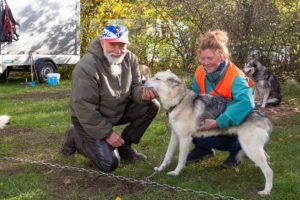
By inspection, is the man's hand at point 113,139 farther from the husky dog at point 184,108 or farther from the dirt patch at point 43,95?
the dirt patch at point 43,95

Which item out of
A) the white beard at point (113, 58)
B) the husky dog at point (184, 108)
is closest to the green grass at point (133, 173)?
the husky dog at point (184, 108)

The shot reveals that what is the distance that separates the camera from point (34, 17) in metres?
12.7

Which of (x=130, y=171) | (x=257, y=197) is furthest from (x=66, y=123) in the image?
(x=257, y=197)

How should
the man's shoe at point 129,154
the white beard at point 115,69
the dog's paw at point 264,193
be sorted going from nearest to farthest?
1. the dog's paw at point 264,193
2. the white beard at point 115,69
3. the man's shoe at point 129,154

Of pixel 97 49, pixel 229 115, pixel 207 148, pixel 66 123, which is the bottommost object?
pixel 66 123

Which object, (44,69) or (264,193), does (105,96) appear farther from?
(44,69)

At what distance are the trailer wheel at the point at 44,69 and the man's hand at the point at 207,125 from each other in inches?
363

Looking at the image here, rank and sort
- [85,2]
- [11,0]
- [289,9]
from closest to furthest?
[289,9] → [11,0] → [85,2]

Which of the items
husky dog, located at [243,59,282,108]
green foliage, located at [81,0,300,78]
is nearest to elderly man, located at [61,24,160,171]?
husky dog, located at [243,59,282,108]

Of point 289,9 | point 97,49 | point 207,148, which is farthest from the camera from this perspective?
point 289,9

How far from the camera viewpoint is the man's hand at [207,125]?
417 cm

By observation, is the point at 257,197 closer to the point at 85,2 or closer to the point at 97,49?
Answer: the point at 97,49

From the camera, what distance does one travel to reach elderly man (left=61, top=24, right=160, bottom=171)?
13.8 feet

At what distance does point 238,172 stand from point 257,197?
67 centimetres
